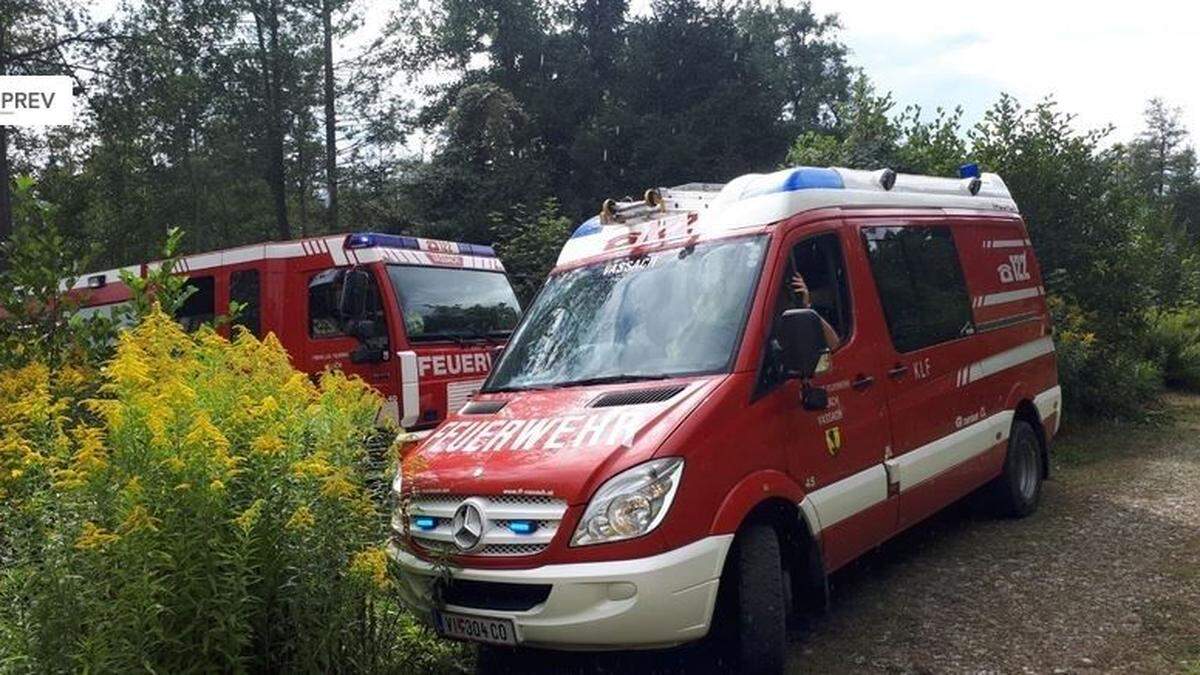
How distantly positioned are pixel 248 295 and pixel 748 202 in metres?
6.20

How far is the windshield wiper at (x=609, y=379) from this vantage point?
4367mm

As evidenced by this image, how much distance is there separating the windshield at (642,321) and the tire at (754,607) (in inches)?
33.3

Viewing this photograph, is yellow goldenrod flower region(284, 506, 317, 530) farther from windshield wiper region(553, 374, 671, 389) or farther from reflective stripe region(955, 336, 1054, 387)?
reflective stripe region(955, 336, 1054, 387)

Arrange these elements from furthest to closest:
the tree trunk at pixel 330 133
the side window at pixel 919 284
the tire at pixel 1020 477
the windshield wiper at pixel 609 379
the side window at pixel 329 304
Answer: the tree trunk at pixel 330 133 → the side window at pixel 329 304 → the tire at pixel 1020 477 → the side window at pixel 919 284 → the windshield wiper at pixel 609 379

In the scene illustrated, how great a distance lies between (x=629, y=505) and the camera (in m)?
3.58

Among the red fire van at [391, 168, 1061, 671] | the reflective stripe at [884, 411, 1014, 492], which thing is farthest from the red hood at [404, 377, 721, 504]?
the reflective stripe at [884, 411, 1014, 492]

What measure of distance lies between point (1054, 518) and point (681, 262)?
419 centimetres

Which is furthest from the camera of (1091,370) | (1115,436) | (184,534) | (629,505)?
(1091,370)

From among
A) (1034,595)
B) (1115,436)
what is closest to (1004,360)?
(1034,595)

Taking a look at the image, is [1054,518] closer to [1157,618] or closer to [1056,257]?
[1157,618]

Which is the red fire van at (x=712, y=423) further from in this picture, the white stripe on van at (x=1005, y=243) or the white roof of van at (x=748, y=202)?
the white stripe on van at (x=1005, y=243)

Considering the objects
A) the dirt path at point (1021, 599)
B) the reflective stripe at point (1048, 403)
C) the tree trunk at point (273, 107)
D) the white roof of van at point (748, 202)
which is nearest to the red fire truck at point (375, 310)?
the white roof of van at point (748, 202)

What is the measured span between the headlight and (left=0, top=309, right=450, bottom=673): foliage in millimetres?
820

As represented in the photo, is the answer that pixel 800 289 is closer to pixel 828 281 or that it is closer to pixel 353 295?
pixel 828 281
